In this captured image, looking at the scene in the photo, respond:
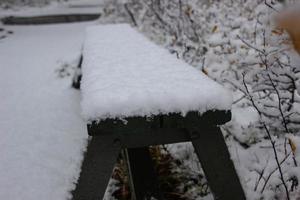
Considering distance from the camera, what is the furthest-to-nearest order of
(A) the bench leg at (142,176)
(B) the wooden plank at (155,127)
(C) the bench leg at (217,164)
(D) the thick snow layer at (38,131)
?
(D) the thick snow layer at (38,131), (A) the bench leg at (142,176), (C) the bench leg at (217,164), (B) the wooden plank at (155,127)

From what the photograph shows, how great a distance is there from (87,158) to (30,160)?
1652mm

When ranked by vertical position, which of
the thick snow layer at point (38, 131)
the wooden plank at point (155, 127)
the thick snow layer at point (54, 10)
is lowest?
the thick snow layer at point (54, 10)

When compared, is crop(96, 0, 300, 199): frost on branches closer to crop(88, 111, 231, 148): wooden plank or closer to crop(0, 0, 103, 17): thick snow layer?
crop(88, 111, 231, 148): wooden plank

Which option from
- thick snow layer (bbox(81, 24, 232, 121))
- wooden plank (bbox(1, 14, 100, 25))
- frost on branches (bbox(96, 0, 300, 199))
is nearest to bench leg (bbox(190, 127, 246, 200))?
thick snow layer (bbox(81, 24, 232, 121))

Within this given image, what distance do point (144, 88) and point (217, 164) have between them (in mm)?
495

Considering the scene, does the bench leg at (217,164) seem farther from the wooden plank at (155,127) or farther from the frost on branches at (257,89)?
the frost on branches at (257,89)

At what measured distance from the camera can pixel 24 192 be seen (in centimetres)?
261

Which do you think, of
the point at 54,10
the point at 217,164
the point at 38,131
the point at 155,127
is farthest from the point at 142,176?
the point at 54,10

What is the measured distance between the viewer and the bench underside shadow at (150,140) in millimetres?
1578

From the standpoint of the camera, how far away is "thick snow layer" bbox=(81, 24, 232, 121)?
1568 mm

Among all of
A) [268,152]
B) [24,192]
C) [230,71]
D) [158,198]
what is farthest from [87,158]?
[230,71]

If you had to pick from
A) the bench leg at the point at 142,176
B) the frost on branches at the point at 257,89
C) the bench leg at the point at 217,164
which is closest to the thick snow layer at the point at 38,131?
the bench leg at the point at 142,176

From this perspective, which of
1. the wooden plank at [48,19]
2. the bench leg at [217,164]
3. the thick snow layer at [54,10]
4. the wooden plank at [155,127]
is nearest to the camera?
the wooden plank at [155,127]

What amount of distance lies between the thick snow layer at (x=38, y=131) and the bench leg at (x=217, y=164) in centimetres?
120
